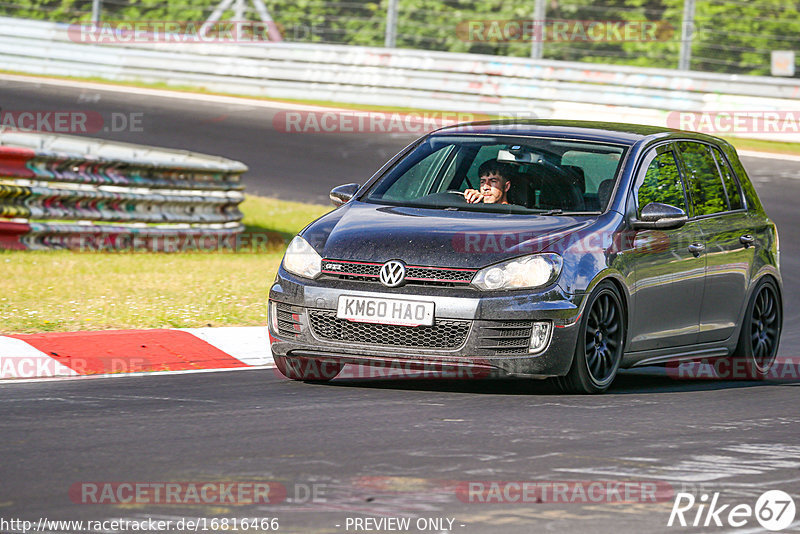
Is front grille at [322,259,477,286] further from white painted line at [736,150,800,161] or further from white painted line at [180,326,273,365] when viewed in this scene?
white painted line at [736,150,800,161]

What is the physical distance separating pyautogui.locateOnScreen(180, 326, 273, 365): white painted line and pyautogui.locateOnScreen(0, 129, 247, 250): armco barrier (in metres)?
4.25

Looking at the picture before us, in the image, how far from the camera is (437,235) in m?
7.95

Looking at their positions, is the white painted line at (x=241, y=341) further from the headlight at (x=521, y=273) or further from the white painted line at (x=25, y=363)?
the headlight at (x=521, y=273)

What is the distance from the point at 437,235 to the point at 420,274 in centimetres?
31

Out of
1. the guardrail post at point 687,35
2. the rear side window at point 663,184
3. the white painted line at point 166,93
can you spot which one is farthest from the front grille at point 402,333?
the white painted line at point 166,93

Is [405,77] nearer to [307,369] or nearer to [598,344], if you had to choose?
[307,369]

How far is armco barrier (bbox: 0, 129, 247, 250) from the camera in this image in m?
13.6

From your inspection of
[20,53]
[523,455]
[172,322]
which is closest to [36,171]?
[172,322]

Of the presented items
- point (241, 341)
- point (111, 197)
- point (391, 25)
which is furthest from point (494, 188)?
point (391, 25)

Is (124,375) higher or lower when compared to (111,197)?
lower

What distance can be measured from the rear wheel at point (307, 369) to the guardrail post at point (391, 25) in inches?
774

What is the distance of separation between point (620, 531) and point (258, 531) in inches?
49.4

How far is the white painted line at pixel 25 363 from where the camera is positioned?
837 cm

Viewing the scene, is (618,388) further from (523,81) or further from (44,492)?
(523,81)
